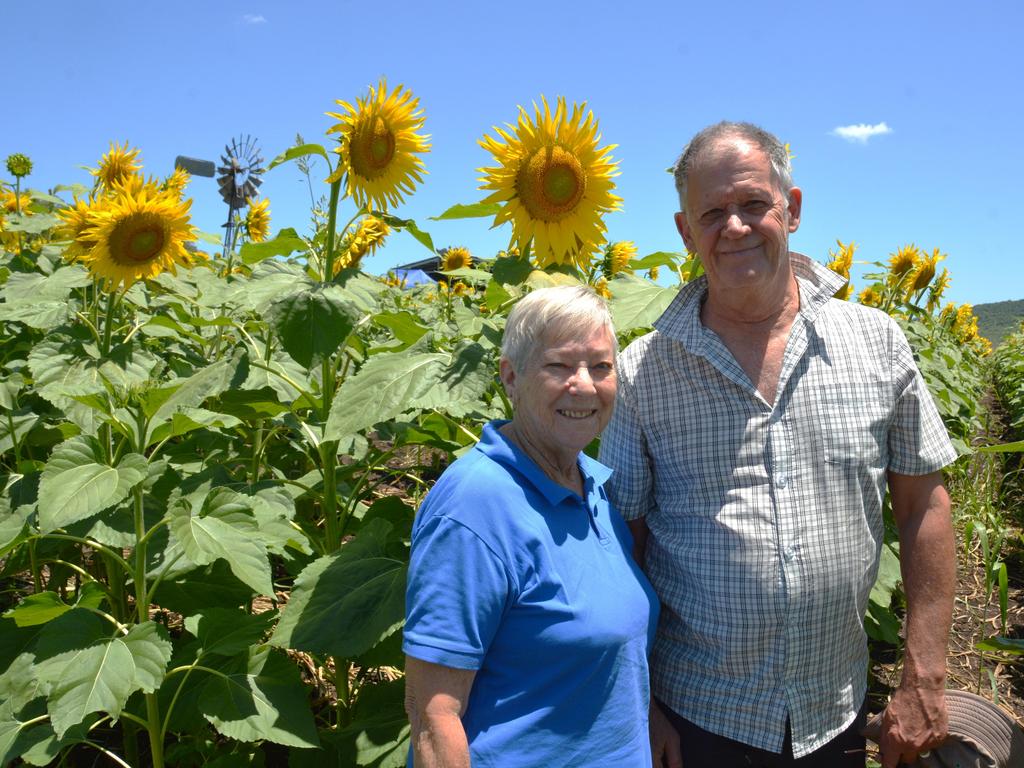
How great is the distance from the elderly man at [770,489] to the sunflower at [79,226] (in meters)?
1.98

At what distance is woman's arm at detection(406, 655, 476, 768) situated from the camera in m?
1.57

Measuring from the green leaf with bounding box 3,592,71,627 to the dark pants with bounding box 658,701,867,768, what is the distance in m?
1.54

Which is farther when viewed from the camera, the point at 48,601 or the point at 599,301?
the point at 48,601

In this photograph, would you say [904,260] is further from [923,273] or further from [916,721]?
[916,721]

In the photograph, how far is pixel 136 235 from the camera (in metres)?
2.96

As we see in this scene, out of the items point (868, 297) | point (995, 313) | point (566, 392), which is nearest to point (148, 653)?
point (566, 392)

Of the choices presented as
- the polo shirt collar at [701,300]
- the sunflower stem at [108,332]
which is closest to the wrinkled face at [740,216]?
the polo shirt collar at [701,300]

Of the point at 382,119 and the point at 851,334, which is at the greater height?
the point at 382,119

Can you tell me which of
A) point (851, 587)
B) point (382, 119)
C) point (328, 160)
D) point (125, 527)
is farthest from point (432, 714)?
point (382, 119)

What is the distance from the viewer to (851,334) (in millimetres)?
2094

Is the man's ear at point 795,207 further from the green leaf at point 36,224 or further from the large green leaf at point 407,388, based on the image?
the green leaf at point 36,224

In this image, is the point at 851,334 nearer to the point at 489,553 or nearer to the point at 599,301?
the point at 599,301

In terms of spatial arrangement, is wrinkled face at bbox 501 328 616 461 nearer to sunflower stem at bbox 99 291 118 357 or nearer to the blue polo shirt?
the blue polo shirt

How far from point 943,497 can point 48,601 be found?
7.35 feet
